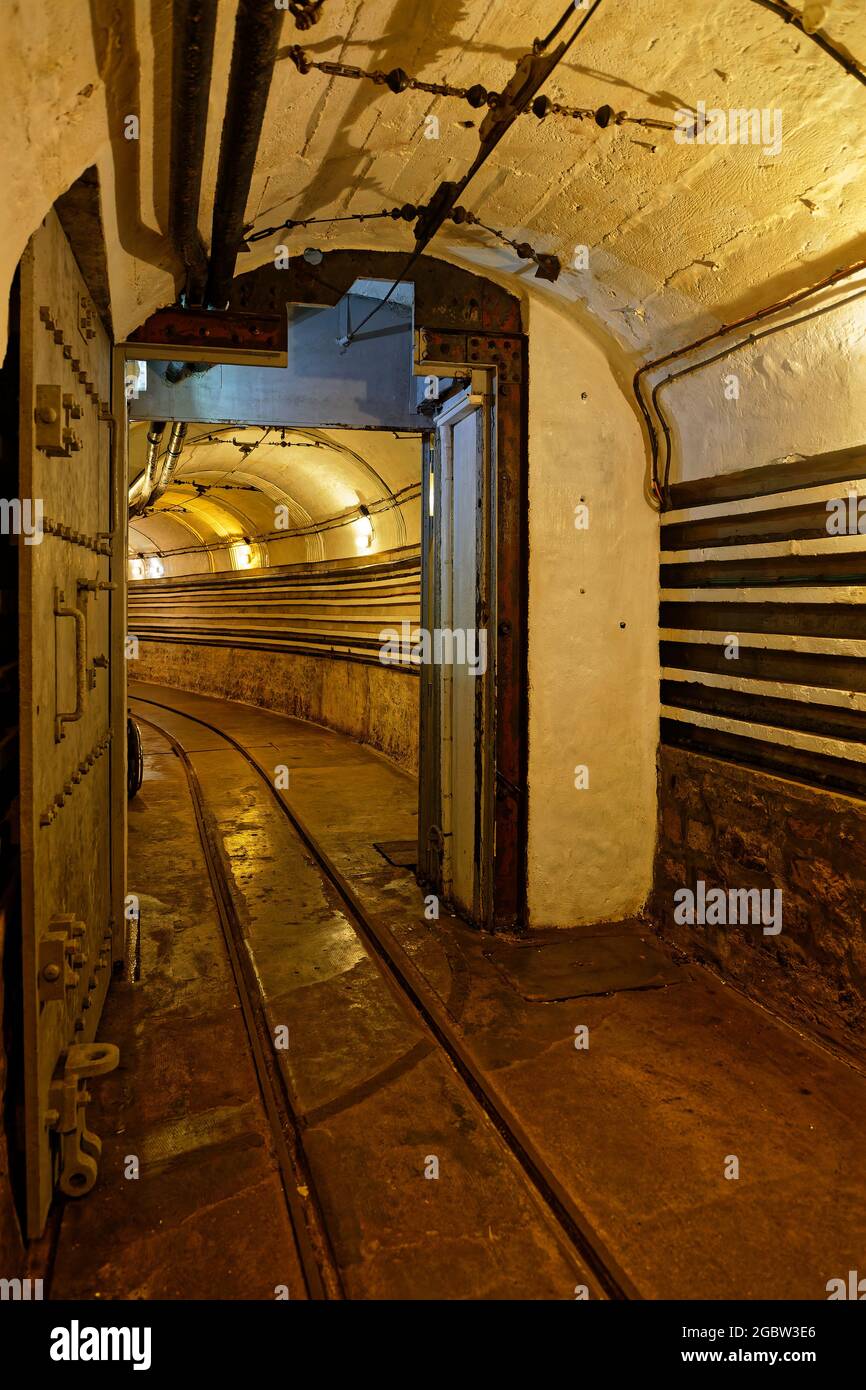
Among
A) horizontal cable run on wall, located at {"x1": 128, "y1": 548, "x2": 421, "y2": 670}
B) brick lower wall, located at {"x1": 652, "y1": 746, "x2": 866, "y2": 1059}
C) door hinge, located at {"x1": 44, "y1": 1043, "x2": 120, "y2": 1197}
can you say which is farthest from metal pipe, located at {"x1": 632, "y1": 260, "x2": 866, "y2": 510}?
horizontal cable run on wall, located at {"x1": 128, "y1": 548, "x2": 421, "y2": 670}

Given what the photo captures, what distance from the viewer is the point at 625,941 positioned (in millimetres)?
5375

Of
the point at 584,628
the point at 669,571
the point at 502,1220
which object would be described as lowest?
the point at 502,1220

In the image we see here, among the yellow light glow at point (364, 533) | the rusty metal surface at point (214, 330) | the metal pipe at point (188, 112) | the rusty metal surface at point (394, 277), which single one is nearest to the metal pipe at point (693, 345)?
the rusty metal surface at point (394, 277)

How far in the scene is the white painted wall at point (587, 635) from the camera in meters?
5.32

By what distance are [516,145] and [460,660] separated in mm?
3072

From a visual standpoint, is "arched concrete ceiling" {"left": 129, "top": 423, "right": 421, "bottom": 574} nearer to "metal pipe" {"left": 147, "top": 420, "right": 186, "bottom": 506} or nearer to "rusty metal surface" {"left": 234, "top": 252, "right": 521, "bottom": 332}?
"metal pipe" {"left": 147, "top": 420, "right": 186, "bottom": 506}

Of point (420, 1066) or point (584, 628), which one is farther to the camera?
point (584, 628)

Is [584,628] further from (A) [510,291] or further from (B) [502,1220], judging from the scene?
(B) [502,1220]

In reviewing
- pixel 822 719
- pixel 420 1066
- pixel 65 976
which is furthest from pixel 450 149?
pixel 420 1066

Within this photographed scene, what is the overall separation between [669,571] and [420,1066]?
3.53 metres

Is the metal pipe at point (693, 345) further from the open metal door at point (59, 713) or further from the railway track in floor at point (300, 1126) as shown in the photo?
the railway track in floor at point (300, 1126)

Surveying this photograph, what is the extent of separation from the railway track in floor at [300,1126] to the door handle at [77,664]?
192 cm

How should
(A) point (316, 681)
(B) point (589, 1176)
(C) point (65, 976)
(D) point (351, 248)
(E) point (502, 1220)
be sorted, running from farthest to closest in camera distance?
(A) point (316, 681)
(D) point (351, 248)
(B) point (589, 1176)
(E) point (502, 1220)
(C) point (65, 976)

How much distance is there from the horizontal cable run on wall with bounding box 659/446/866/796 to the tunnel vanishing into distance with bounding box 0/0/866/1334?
3 centimetres
